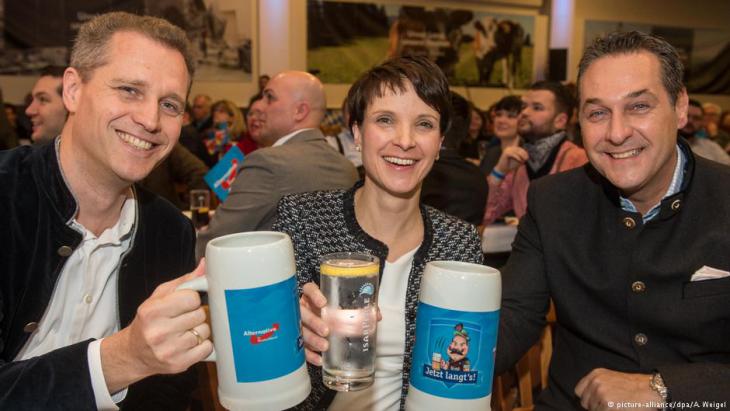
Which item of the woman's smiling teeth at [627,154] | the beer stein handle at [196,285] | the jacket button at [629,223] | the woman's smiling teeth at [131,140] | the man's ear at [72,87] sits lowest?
the jacket button at [629,223]

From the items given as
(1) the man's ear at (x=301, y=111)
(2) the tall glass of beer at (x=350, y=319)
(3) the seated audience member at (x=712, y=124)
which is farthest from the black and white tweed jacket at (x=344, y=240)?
(3) the seated audience member at (x=712, y=124)

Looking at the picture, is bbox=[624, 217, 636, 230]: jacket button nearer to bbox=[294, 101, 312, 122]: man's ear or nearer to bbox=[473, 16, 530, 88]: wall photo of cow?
bbox=[294, 101, 312, 122]: man's ear

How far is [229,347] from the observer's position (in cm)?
92

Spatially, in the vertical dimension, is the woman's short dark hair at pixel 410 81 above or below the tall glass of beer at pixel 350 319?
above

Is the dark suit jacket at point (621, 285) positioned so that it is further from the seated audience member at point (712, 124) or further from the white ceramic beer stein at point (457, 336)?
the seated audience member at point (712, 124)

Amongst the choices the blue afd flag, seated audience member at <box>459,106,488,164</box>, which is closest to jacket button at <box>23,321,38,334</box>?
the blue afd flag

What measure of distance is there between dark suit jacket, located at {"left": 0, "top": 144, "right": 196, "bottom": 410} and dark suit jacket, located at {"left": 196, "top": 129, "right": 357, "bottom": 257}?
1339 mm

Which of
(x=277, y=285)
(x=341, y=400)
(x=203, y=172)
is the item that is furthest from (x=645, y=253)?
Answer: (x=203, y=172)

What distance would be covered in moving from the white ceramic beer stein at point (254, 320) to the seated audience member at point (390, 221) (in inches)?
26.0

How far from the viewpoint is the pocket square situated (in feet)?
4.98

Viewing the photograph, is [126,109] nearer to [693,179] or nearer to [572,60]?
[693,179]

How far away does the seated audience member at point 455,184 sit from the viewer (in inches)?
134

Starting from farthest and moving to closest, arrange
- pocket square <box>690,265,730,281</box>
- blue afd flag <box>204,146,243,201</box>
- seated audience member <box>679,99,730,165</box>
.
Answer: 1. seated audience member <box>679,99,730,165</box>
2. blue afd flag <box>204,146,243,201</box>
3. pocket square <box>690,265,730,281</box>

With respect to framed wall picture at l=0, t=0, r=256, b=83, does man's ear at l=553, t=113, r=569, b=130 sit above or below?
below
